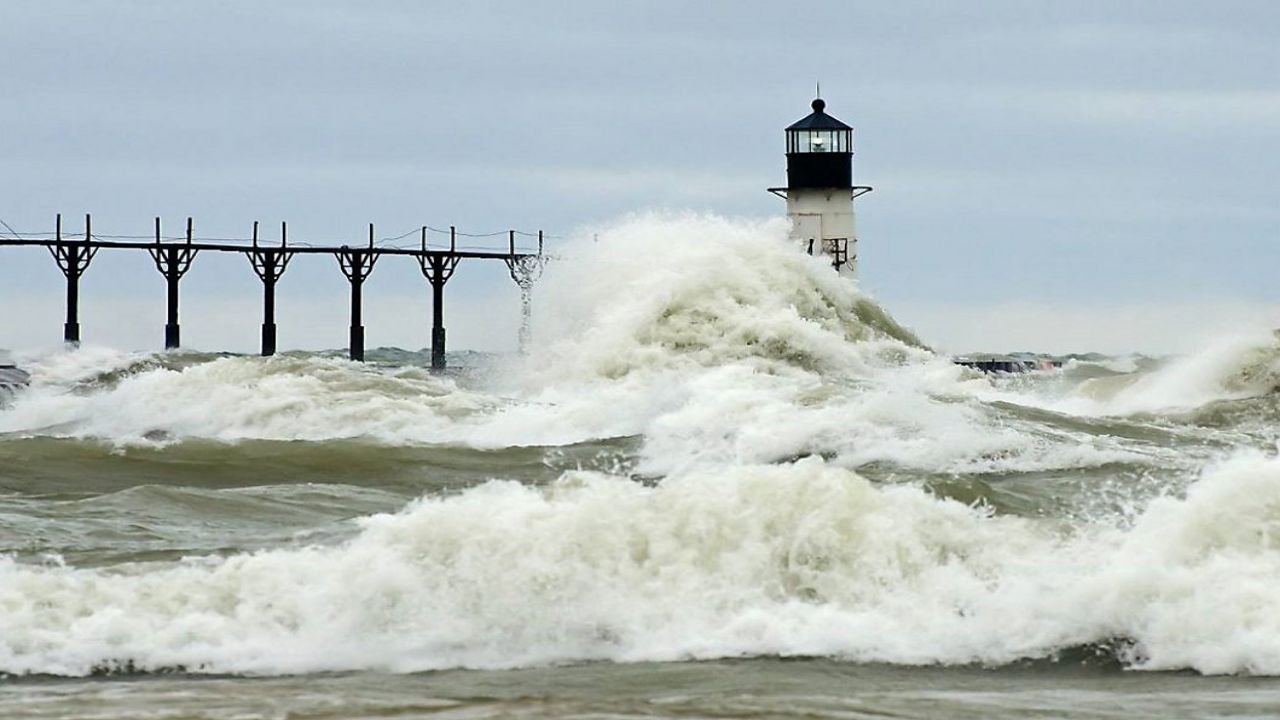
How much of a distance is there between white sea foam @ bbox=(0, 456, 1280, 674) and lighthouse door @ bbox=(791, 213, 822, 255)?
91.8ft

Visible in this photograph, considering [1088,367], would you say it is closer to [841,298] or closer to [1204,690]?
[841,298]

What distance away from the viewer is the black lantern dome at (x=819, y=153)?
128ft

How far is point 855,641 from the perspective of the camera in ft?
29.4

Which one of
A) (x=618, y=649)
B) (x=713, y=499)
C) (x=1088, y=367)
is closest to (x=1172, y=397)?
(x=713, y=499)

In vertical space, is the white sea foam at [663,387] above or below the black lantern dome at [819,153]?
A: below

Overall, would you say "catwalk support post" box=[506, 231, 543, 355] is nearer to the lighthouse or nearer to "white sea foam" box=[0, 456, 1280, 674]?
the lighthouse

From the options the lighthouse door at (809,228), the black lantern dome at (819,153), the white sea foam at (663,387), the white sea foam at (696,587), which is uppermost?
the black lantern dome at (819,153)

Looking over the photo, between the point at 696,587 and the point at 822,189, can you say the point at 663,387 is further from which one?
the point at 822,189

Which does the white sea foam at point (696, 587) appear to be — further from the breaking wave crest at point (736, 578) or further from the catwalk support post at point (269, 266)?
the catwalk support post at point (269, 266)

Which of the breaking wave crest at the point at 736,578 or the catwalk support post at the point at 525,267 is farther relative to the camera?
the catwalk support post at the point at 525,267

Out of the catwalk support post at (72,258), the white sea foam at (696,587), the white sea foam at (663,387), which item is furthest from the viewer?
the catwalk support post at (72,258)

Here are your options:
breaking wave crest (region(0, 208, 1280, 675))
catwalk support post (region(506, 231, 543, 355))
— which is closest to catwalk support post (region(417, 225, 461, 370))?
catwalk support post (region(506, 231, 543, 355))

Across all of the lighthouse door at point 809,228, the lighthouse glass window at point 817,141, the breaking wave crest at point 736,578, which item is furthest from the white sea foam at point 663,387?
the lighthouse glass window at point 817,141

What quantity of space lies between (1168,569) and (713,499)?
7.35 feet
